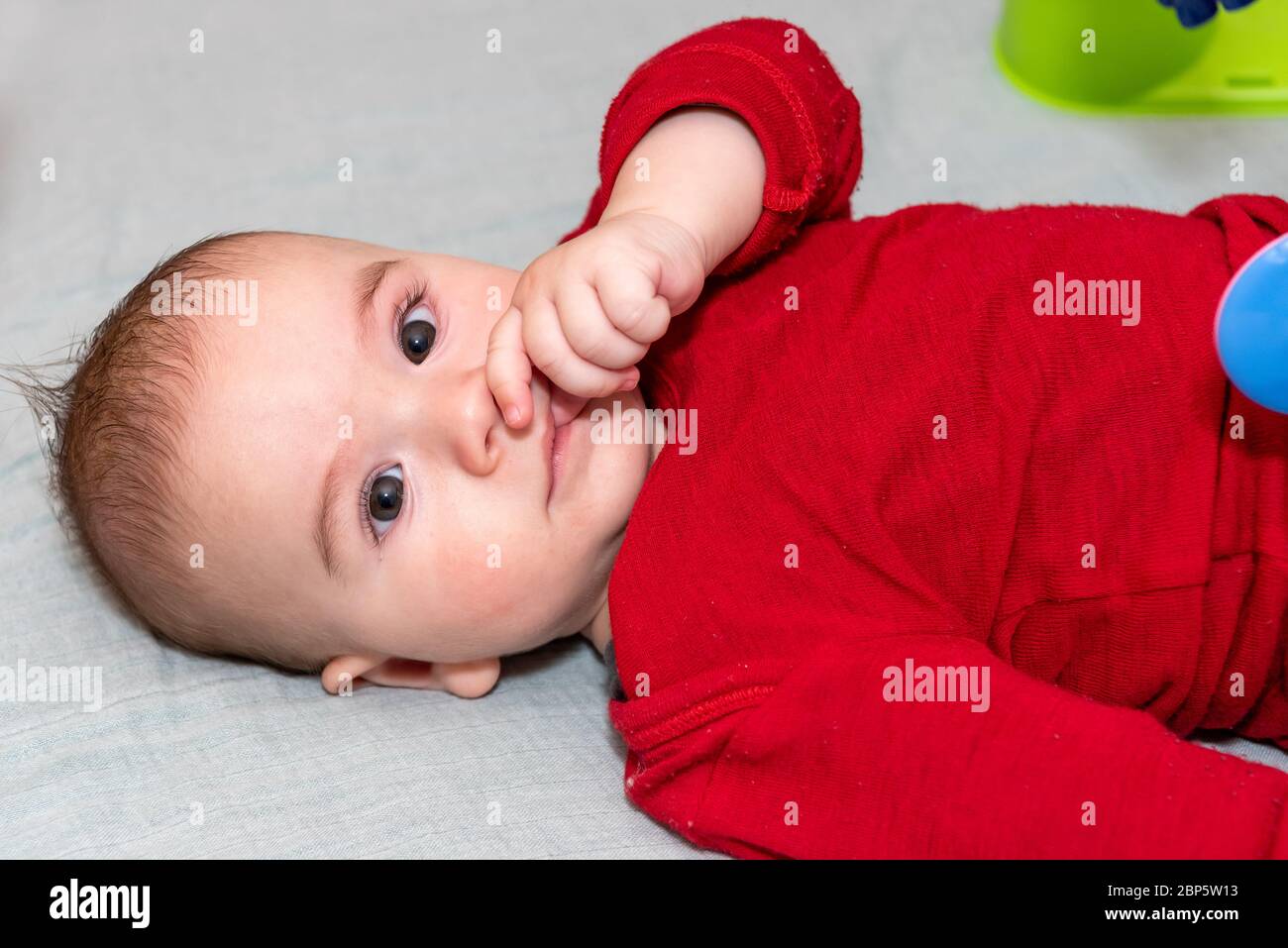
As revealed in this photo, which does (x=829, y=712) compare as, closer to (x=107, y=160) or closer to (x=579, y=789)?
(x=579, y=789)

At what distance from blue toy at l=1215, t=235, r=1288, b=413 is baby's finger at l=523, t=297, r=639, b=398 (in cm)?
43

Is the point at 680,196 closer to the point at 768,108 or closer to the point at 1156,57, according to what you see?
the point at 768,108

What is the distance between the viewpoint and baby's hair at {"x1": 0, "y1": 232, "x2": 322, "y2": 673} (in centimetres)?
100

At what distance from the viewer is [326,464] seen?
3.21 feet

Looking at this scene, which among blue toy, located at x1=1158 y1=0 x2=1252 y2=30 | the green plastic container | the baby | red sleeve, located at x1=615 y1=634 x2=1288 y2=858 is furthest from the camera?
the green plastic container

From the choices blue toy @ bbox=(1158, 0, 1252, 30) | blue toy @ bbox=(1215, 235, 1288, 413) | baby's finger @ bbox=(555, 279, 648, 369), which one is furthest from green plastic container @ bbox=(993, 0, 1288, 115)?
baby's finger @ bbox=(555, 279, 648, 369)

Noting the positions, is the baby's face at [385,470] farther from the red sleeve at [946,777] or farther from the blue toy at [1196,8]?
the blue toy at [1196,8]

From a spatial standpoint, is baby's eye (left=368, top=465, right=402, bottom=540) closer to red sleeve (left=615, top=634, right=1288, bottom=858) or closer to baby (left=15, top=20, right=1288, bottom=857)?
baby (left=15, top=20, right=1288, bottom=857)

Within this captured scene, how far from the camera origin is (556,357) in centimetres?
95

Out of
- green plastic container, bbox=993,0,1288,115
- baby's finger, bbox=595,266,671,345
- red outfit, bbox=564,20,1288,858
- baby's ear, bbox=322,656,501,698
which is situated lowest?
baby's ear, bbox=322,656,501,698

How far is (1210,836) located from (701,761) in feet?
1.13

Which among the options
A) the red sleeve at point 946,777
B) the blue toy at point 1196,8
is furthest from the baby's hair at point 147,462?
the blue toy at point 1196,8

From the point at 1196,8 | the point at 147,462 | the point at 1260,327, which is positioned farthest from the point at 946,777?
the point at 1196,8
